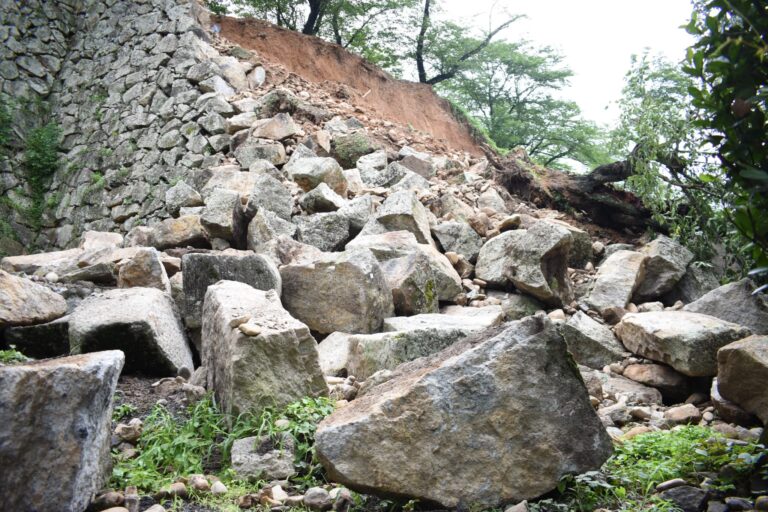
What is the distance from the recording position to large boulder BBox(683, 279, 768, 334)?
515cm

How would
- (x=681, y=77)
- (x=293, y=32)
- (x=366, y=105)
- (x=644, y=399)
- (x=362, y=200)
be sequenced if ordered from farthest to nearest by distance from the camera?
(x=293, y=32)
(x=366, y=105)
(x=681, y=77)
(x=362, y=200)
(x=644, y=399)

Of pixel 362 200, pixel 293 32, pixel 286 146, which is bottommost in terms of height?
pixel 362 200

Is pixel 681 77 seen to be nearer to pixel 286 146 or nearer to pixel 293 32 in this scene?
pixel 286 146

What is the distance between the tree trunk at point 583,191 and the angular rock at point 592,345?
3.08 meters

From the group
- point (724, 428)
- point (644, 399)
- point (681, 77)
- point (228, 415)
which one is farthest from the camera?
point (681, 77)

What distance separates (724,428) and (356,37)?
47.4ft

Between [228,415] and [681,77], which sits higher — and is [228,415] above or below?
below

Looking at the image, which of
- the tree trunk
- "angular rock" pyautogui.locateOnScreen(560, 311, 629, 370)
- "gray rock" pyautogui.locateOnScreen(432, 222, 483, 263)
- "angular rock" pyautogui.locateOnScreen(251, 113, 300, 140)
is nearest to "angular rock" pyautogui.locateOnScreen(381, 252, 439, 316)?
"angular rock" pyautogui.locateOnScreen(560, 311, 629, 370)

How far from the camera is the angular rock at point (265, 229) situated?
6.28m

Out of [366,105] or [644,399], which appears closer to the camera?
[644,399]

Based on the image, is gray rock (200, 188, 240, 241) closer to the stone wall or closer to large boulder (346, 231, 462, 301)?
large boulder (346, 231, 462, 301)

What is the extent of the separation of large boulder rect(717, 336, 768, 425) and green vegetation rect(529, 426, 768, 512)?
43 centimetres

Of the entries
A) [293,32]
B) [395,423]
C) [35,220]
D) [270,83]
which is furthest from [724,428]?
[293,32]

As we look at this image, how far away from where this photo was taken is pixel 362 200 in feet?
24.3
